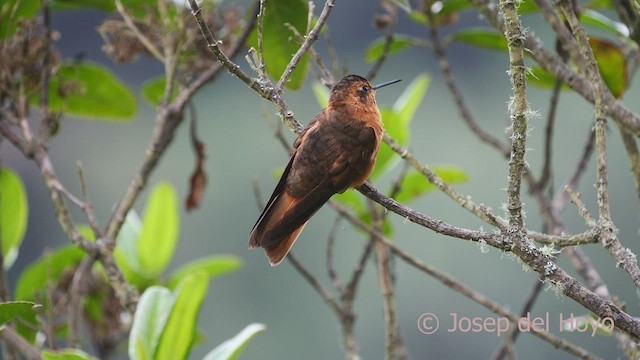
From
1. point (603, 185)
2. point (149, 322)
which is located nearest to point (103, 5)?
point (149, 322)

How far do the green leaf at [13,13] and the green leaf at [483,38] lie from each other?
4.97 ft

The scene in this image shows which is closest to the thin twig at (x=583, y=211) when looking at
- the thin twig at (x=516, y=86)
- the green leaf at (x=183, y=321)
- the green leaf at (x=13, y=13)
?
the thin twig at (x=516, y=86)

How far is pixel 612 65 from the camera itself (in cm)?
288

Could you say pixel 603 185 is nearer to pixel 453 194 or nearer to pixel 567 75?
pixel 453 194

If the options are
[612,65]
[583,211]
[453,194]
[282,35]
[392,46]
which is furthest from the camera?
[392,46]

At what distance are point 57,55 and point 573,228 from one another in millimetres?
9410

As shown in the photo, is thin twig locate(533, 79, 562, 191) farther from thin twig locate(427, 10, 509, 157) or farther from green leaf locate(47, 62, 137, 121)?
green leaf locate(47, 62, 137, 121)

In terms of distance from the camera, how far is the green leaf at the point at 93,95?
3.30 m

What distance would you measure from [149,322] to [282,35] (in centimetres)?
107

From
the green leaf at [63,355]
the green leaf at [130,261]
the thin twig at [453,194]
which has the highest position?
the thin twig at [453,194]

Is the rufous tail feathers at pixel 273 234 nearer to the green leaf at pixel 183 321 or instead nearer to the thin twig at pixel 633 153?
the green leaf at pixel 183 321

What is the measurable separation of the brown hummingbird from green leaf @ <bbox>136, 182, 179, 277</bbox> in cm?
101

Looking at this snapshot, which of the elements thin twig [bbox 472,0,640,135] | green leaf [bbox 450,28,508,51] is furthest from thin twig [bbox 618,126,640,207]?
green leaf [bbox 450,28,508,51]

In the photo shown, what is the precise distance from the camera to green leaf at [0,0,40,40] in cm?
292
